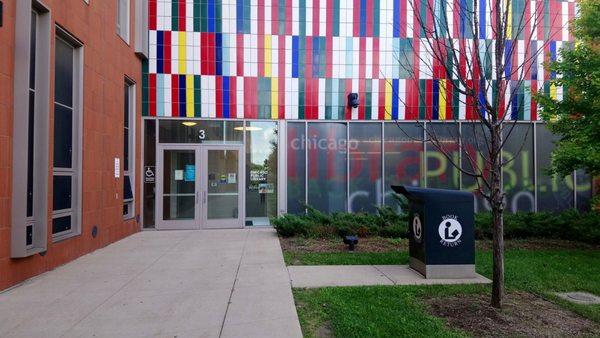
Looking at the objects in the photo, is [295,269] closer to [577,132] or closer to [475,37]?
[475,37]

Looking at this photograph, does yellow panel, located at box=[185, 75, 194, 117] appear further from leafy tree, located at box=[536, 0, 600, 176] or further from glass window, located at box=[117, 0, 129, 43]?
leafy tree, located at box=[536, 0, 600, 176]

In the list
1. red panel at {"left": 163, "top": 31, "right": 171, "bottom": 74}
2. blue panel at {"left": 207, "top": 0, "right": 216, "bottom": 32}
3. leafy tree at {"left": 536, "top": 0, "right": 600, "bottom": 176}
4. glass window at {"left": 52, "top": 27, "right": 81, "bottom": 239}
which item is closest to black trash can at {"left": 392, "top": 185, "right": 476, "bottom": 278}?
leafy tree at {"left": 536, "top": 0, "right": 600, "bottom": 176}

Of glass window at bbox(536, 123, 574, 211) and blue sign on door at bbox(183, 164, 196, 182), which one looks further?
glass window at bbox(536, 123, 574, 211)

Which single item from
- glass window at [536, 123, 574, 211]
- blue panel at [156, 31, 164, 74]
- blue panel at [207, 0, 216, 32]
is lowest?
glass window at [536, 123, 574, 211]

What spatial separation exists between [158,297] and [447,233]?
4.30 m

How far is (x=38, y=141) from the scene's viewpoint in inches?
278

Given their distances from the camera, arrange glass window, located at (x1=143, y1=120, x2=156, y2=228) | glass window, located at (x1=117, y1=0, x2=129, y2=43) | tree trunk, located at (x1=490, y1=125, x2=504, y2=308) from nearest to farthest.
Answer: tree trunk, located at (x1=490, y1=125, x2=504, y2=308) < glass window, located at (x1=117, y1=0, x2=129, y2=43) < glass window, located at (x1=143, y1=120, x2=156, y2=228)

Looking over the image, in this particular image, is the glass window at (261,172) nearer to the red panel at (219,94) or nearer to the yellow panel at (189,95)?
the red panel at (219,94)

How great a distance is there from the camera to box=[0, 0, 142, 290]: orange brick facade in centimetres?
615

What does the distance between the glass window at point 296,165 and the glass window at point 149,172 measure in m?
3.97

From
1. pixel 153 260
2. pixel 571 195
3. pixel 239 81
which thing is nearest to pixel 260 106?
pixel 239 81

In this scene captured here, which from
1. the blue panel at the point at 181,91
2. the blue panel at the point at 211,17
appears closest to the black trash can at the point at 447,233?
the blue panel at the point at 181,91

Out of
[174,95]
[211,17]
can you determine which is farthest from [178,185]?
[211,17]

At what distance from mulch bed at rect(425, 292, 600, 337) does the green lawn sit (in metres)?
0.20
